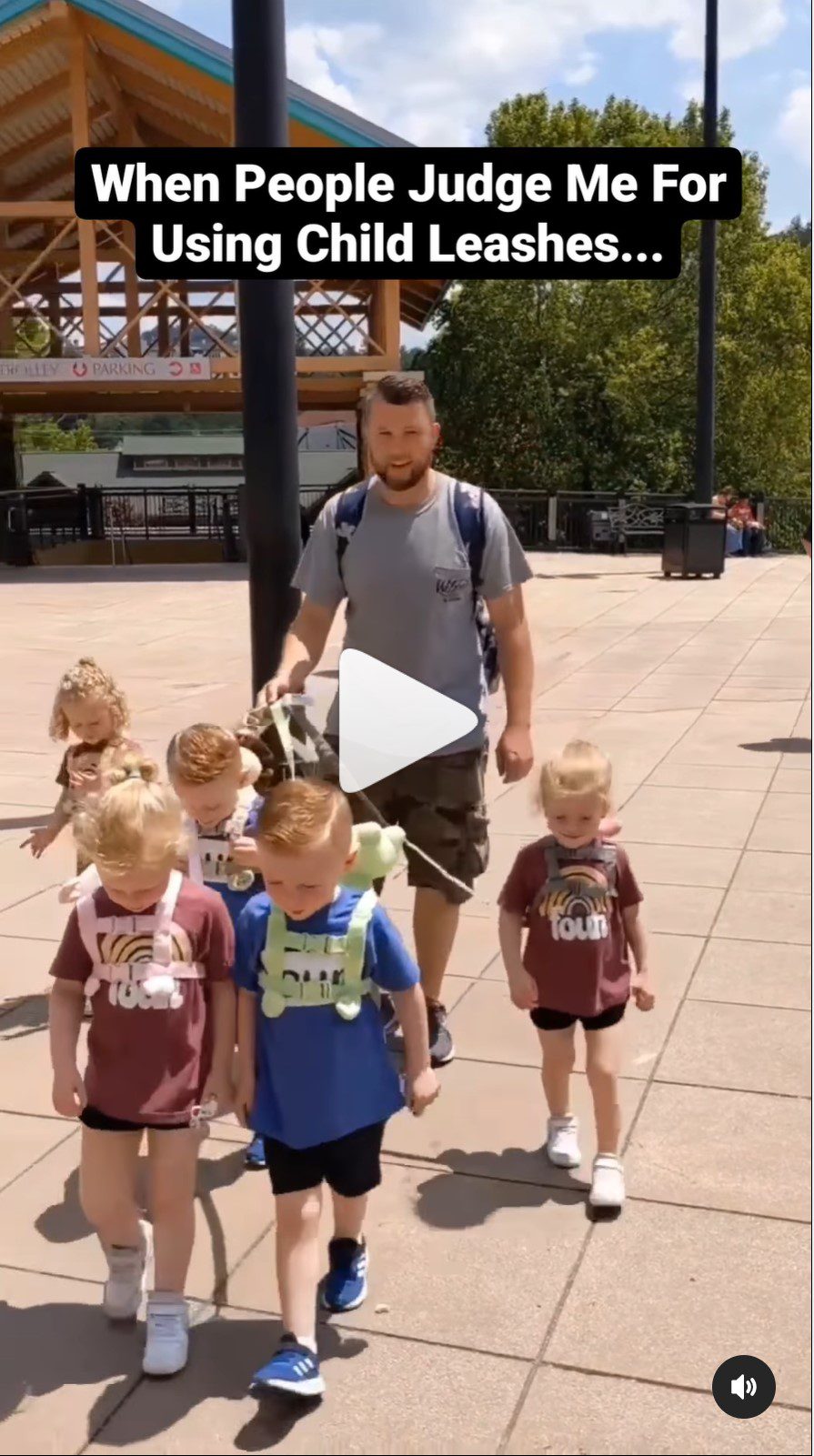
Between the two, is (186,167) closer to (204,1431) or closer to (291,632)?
(291,632)

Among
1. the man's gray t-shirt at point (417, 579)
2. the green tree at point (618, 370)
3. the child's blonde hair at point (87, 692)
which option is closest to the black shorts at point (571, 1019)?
the man's gray t-shirt at point (417, 579)

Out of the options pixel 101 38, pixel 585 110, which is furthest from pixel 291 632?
pixel 585 110

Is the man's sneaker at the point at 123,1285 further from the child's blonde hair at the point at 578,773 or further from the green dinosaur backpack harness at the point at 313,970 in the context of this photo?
the child's blonde hair at the point at 578,773

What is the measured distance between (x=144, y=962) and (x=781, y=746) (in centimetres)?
678

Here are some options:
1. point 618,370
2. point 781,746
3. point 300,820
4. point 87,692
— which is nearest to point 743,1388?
point 300,820

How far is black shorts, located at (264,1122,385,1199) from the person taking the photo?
2.74 metres

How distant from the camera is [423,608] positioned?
3658 millimetres

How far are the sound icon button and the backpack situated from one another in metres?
1.90

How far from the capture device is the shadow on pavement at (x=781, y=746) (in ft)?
28.6

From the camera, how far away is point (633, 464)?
3167cm

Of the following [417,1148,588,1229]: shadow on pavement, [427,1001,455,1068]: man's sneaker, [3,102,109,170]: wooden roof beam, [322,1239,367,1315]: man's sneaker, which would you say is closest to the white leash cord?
[427,1001,455,1068]: man's sneaker

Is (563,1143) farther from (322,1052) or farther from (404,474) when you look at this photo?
(404,474)

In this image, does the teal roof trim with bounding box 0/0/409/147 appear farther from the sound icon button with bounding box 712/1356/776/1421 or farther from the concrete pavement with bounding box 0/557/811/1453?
the sound icon button with bounding box 712/1356/776/1421

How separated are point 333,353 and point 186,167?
19.2m
